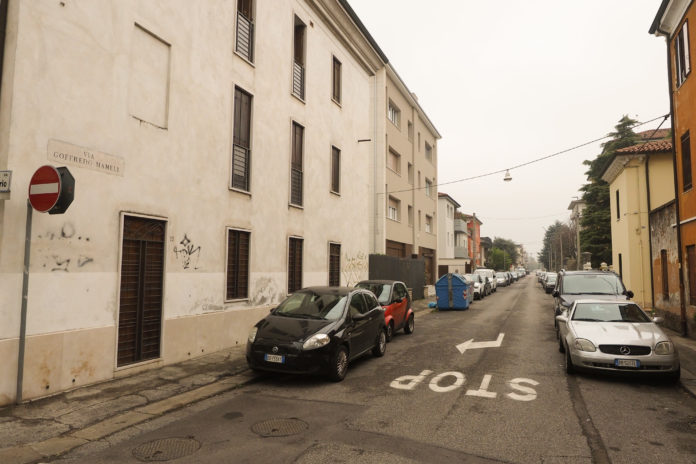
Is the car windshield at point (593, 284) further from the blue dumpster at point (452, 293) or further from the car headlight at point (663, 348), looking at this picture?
the blue dumpster at point (452, 293)

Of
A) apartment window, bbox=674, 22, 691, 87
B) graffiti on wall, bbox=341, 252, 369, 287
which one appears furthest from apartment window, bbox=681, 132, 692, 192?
graffiti on wall, bbox=341, 252, 369, 287

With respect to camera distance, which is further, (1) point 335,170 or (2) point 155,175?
(1) point 335,170

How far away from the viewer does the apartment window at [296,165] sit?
523 inches

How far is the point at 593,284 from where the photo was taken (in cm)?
1255

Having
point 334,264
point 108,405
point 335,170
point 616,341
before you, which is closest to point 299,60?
point 335,170

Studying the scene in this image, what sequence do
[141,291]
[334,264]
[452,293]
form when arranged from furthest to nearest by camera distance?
[452,293], [334,264], [141,291]

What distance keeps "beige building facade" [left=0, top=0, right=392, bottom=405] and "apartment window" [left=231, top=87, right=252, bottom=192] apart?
0.04 meters

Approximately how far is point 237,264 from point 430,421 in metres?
6.60

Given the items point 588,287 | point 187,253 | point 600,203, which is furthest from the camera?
point 600,203

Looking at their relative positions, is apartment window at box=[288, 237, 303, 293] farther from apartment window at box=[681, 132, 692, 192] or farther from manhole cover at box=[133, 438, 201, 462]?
apartment window at box=[681, 132, 692, 192]

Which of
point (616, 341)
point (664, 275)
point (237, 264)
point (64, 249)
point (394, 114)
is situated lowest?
point (616, 341)

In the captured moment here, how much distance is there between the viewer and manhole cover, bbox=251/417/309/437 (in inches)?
199

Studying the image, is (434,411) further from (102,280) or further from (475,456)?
(102,280)

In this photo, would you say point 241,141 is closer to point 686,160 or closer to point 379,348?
point 379,348
